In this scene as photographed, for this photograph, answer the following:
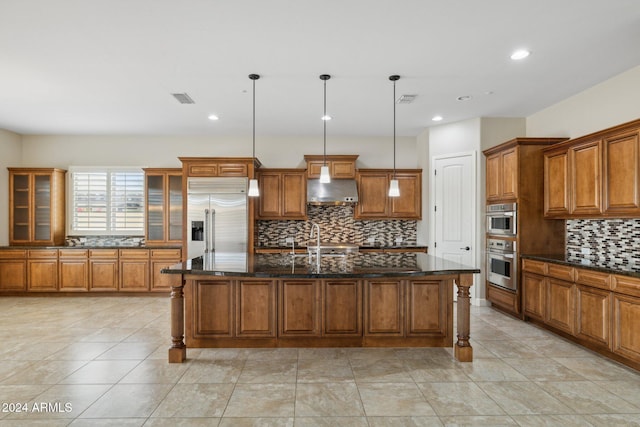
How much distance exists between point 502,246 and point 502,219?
38cm

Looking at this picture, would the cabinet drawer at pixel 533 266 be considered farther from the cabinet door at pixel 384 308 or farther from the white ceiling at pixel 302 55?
the white ceiling at pixel 302 55

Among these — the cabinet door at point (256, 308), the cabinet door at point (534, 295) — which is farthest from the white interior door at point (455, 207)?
the cabinet door at point (256, 308)

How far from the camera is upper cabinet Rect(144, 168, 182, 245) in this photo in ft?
21.1

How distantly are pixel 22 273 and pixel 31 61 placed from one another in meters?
4.22

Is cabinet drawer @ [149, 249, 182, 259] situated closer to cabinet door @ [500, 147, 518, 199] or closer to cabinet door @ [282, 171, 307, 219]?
cabinet door @ [282, 171, 307, 219]

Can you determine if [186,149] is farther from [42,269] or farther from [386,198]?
[386,198]

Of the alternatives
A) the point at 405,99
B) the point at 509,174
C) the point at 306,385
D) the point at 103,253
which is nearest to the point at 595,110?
the point at 509,174

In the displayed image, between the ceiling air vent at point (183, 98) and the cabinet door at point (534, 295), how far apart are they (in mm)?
4959

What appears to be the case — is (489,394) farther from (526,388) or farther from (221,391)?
(221,391)

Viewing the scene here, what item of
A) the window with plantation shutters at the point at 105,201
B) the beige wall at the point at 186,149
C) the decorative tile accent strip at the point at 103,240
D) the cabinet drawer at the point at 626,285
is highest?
the beige wall at the point at 186,149

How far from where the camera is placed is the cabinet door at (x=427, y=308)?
368 centimetres

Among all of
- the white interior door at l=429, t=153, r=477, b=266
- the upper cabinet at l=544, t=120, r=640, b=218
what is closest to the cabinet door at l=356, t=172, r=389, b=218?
the white interior door at l=429, t=153, r=477, b=266

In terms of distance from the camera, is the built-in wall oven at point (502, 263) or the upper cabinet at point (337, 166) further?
the upper cabinet at point (337, 166)

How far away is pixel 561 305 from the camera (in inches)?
158
